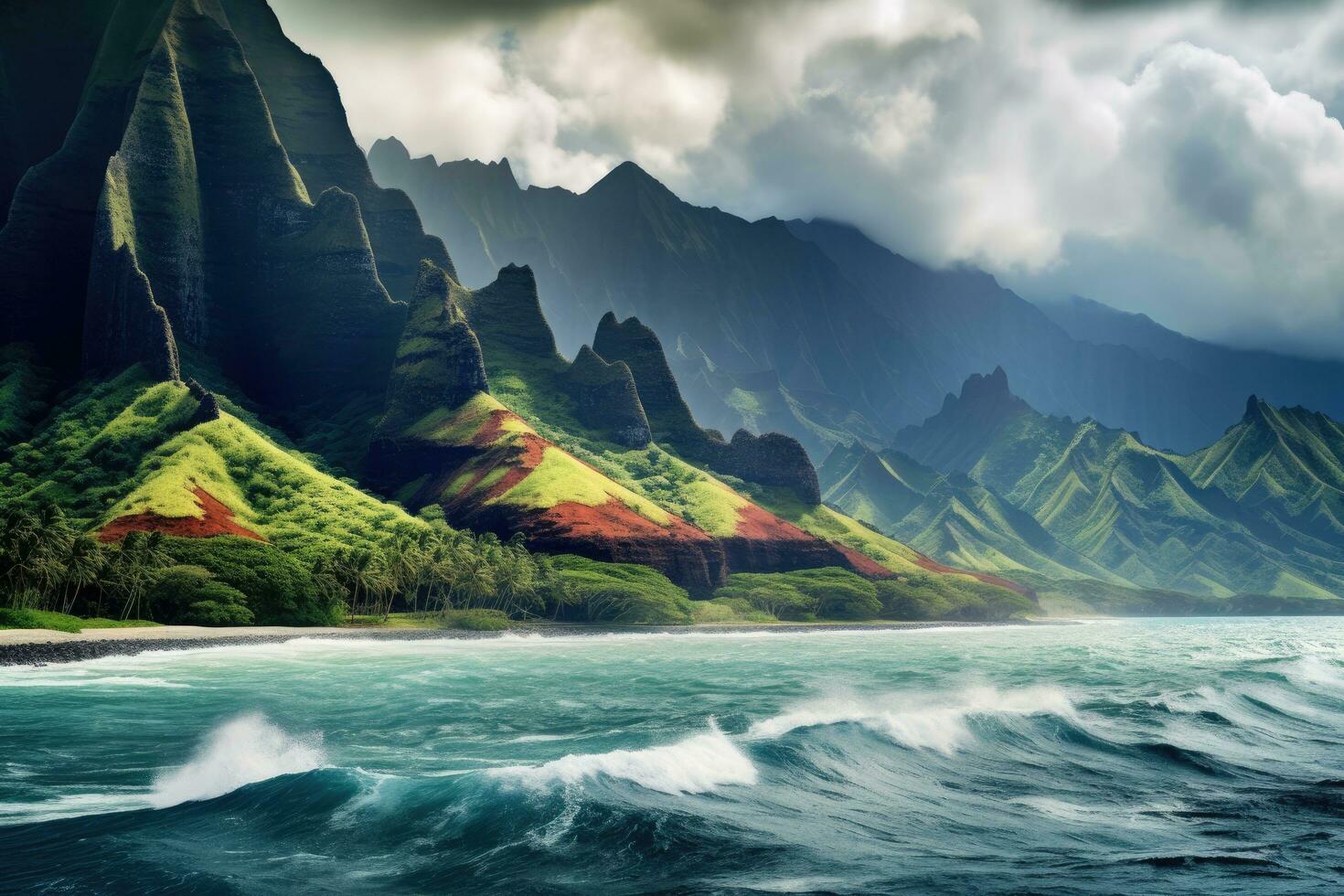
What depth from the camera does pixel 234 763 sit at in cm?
3388

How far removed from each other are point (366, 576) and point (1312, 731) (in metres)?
109

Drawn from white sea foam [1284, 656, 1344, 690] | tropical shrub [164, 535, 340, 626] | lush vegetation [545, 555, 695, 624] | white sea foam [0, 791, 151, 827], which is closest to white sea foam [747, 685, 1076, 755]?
white sea foam [1284, 656, 1344, 690]

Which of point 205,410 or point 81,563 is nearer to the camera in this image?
point 81,563

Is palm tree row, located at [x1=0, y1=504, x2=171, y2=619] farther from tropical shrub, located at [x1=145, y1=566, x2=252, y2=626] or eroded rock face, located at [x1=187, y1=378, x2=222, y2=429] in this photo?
eroded rock face, located at [x1=187, y1=378, x2=222, y2=429]

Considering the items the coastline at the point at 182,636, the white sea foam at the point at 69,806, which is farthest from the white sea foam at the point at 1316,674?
the coastline at the point at 182,636

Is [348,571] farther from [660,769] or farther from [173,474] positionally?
[660,769]

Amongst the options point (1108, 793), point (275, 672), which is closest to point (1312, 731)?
point (1108, 793)

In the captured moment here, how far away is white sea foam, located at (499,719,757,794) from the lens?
31375 mm

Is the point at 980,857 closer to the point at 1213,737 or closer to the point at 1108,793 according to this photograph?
the point at 1108,793

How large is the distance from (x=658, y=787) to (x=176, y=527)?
127463mm

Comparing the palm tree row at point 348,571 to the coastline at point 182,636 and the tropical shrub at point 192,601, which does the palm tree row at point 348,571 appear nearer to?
the tropical shrub at point 192,601

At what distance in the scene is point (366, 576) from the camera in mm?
133500

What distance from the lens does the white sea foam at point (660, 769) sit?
3138 cm

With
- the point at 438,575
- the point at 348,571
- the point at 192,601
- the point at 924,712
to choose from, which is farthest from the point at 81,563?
the point at 924,712
